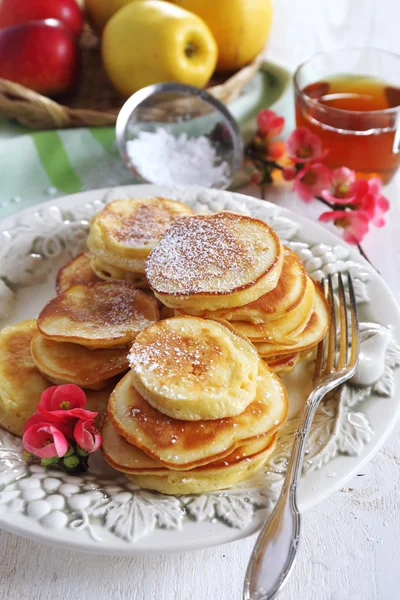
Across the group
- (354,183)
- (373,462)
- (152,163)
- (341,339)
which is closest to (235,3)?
(152,163)

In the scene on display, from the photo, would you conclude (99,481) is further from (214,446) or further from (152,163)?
(152,163)

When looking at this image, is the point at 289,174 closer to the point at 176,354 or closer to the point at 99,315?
the point at 99,315

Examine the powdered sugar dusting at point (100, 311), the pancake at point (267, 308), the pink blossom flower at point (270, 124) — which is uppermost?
the pancake at point (267, 308)

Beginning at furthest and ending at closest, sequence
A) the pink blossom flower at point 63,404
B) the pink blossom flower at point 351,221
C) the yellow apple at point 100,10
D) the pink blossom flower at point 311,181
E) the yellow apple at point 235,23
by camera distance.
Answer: the yellow apple at point 100,10
the yellow apple at point 235,23
the pink blossom flower at point 311,181
the pink blossom flower at point 351,221
the pink blossom flower at point 63,404

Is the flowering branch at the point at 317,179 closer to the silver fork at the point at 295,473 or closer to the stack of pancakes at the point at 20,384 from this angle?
the silver fork at the point at 295,473

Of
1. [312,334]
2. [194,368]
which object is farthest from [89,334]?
[312,334]

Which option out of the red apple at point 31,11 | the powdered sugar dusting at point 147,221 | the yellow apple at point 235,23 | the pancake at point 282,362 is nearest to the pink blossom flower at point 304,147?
the powdered sugar dusting at point 147,221
